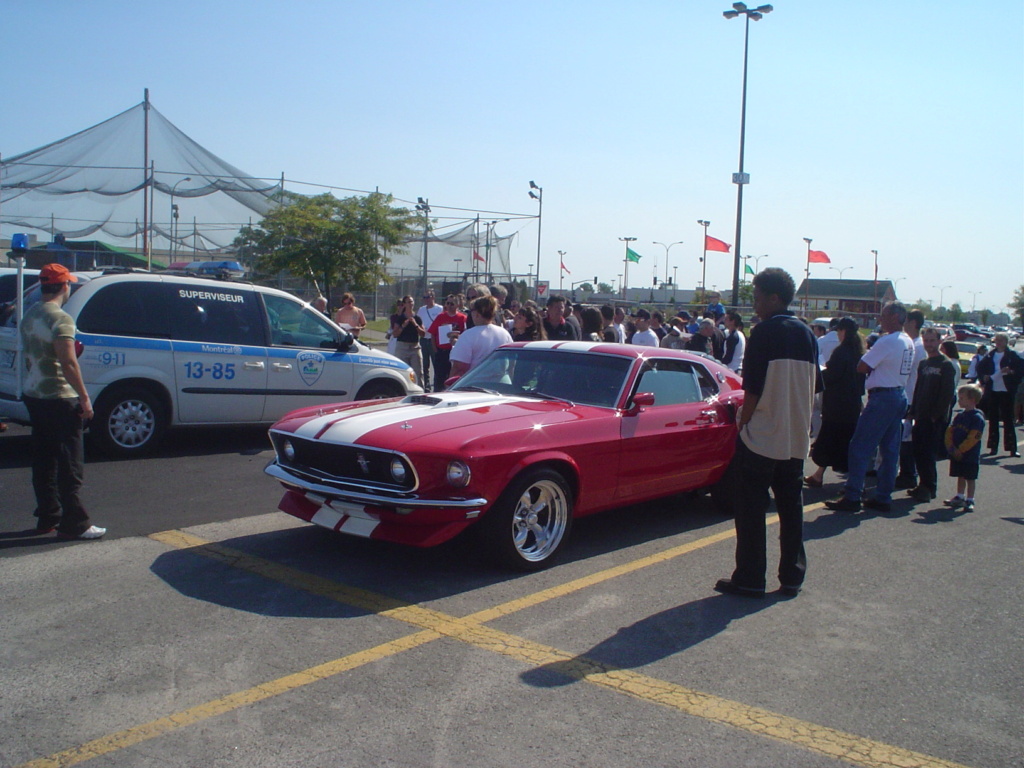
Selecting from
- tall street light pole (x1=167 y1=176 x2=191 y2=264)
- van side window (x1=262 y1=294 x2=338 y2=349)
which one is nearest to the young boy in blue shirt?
van side window (x1=262 y1=294 x2=338 y2=349)

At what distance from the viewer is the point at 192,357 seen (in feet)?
29.1

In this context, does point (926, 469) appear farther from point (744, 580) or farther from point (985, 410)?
point (985, 410)

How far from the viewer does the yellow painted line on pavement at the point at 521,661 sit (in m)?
3.37

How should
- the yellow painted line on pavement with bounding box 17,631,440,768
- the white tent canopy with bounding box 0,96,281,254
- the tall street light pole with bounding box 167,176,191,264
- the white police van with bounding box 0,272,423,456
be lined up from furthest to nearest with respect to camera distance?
the tall street light pole with bounding box 167,176,191,264, the white tent canopy with bounding box 0,96,281,254, the white police van with bounding box 0,272,423,456, the yellow painted line on pavement with bounding box 17,631,440,768

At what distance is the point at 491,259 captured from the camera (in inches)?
1273

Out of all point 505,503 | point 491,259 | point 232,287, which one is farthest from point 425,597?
point 491,259

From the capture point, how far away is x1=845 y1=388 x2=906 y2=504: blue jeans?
25.3 feet

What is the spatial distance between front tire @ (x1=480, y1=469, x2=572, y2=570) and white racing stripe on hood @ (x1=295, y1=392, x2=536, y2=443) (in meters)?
0.74

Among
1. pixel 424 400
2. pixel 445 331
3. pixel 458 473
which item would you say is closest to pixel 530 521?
pixel 458 473

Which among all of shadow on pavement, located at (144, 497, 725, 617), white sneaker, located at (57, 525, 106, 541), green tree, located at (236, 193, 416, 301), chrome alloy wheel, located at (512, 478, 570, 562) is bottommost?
shadow on pavement, located at (144, 497, 725, 617)

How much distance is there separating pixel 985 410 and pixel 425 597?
1084cm

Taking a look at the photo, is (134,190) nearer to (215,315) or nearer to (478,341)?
(215,315)

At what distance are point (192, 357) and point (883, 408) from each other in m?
6.63

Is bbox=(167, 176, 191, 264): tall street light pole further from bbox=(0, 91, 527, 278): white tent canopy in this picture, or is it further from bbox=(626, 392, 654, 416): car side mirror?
bbox=(626, 392, 654, 416): car side mirror
